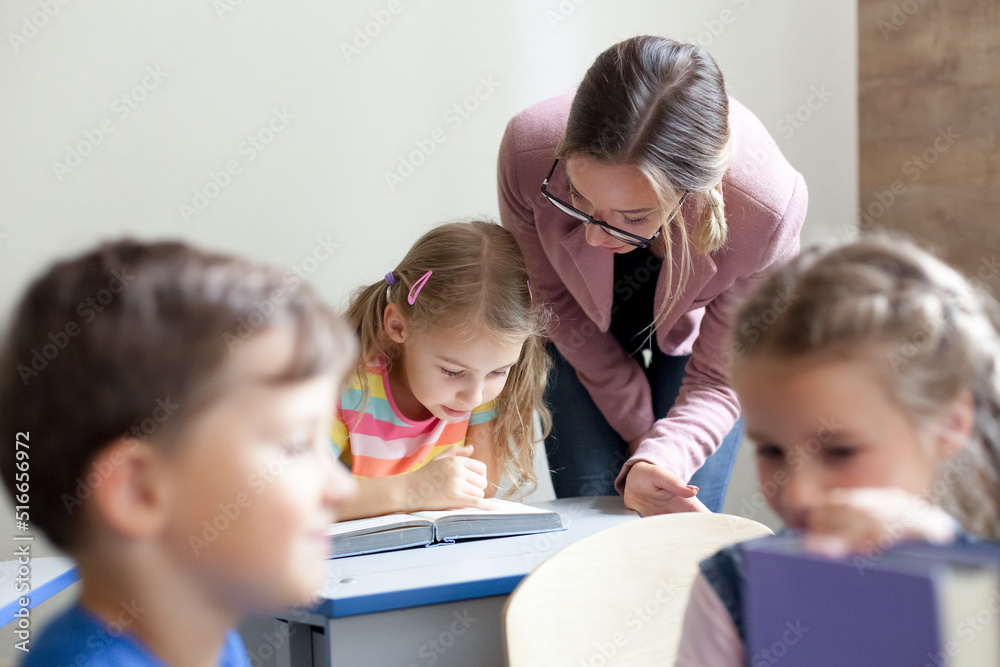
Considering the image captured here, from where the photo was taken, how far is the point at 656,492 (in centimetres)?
141

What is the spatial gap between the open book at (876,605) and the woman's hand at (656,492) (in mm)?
876

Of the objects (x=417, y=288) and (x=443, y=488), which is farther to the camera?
(x=417, y=288)

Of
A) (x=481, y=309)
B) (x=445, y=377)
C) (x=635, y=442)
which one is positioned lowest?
(x=635, y=442)

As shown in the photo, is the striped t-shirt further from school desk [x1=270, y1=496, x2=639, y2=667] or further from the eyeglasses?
the eyeglasses

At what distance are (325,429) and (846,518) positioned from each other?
28cm

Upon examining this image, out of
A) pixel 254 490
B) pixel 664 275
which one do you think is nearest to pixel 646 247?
pixel 664 275

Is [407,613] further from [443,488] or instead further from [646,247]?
[646,247]

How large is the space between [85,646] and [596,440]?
1294 mm

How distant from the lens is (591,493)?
1.71 m

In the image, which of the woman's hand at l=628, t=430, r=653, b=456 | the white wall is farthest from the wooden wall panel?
the woman's hand at l=628, t=430, r=653, b=456

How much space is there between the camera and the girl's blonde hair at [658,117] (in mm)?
1202

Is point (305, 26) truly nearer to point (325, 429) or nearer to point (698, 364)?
point (698, 364)

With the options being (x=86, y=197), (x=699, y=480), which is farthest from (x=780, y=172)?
(x=86, y=197)

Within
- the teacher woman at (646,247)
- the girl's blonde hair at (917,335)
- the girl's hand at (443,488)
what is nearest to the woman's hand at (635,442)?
the teacher woman at (646,247)
